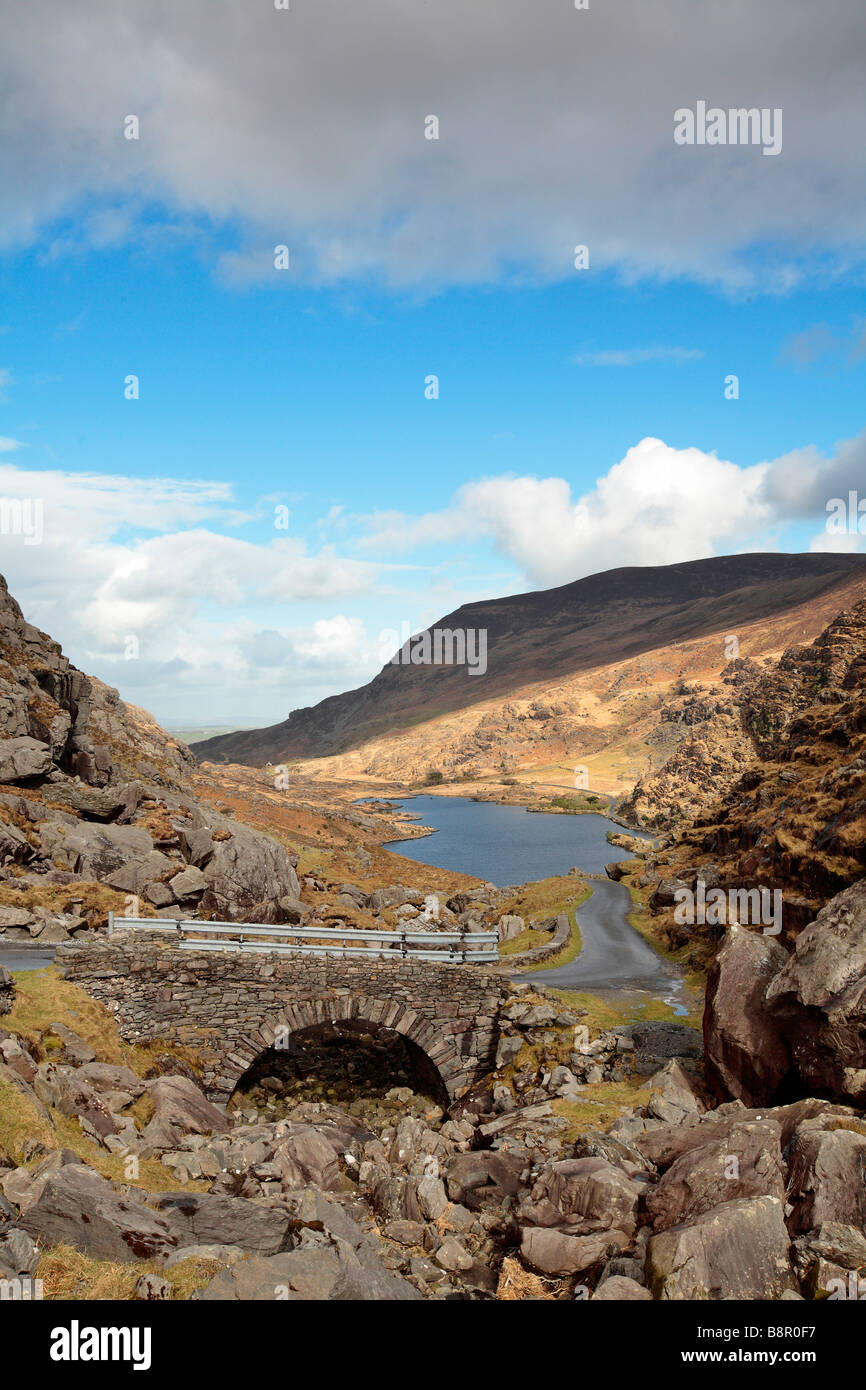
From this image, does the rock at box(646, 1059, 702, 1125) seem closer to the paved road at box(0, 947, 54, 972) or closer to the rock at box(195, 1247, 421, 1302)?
the rock at box(195, 1247, 421, 1302)

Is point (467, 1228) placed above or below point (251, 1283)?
below

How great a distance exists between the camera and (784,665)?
434ft

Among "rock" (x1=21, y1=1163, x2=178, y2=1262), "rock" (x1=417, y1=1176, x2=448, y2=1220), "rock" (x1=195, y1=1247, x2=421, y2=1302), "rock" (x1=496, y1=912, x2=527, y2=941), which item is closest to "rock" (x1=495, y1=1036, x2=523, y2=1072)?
"rock" (x1=417, y1=1176, x2=448, y2=1220)

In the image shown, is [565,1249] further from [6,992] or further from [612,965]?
[612,965]

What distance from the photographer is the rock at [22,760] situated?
123ft

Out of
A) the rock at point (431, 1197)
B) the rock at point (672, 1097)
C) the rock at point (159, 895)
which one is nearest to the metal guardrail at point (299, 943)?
the rock at point (159, 895)

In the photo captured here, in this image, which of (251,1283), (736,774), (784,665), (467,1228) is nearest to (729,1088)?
(467,1228)

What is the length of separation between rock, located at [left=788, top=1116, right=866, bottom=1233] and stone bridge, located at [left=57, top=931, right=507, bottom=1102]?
1434 centimetres

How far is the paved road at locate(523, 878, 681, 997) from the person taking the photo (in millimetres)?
30594

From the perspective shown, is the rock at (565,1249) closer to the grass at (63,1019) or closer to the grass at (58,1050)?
the grass at (58,1050)
